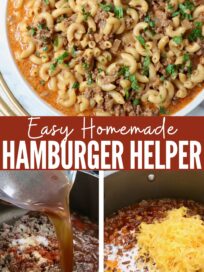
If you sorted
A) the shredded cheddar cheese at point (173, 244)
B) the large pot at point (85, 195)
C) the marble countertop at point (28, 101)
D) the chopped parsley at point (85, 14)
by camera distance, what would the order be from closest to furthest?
the shredded cheddar cheese at point (173, 244), the large pot at point (85, 195), the chopped parsley at point (85, 14), the marble countertop at point (28, 101)

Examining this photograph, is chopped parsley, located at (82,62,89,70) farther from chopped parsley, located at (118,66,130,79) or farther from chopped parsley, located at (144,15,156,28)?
chopped parsley, located at (144,15,156,28)

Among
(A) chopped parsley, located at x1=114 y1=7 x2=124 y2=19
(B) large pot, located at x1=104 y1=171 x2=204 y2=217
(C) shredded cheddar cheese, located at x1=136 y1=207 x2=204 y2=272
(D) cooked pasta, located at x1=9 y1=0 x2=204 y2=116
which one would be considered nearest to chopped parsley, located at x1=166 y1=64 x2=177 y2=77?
(D) cooked pasta, located at x1=9 y1=0 x2=204 y2=116

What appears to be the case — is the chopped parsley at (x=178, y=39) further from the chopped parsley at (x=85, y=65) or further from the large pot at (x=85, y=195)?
the large pot at (x=85, y=195)

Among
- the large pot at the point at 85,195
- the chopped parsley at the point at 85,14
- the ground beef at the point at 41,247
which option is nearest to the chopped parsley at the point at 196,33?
the chopped parsley at the point at 85,14

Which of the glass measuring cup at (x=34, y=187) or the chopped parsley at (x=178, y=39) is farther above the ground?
the chopped parsley at (x=178, y=39)

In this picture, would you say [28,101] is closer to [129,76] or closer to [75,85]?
[75,85]

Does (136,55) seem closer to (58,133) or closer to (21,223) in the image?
(58,133)

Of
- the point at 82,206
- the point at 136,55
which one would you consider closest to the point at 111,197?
the point at 82,206

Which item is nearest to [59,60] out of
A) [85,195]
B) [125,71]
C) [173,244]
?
[125,71]
